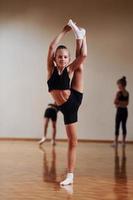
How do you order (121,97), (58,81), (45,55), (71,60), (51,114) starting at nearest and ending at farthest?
(58,81) → (121,97) → (51,114) → (71,60) → (45,55)

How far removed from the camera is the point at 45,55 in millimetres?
8617

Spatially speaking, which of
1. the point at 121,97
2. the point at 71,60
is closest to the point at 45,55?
the point at 71,60

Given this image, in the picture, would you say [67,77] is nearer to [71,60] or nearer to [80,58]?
[80,58]

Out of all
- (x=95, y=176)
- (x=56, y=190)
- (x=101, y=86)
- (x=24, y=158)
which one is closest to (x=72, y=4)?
(x=101, y=86)

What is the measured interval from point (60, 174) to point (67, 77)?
1.14m

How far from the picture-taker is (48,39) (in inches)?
339

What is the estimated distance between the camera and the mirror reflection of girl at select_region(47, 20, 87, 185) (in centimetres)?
377

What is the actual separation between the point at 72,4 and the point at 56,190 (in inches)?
218

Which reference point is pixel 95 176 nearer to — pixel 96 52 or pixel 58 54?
pixel 58 54

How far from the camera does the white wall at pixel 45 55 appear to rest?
27.9 ft

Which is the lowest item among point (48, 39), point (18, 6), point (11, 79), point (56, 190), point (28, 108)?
point (56, 190)

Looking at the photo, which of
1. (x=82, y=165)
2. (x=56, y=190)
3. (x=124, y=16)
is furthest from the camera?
(x=124, y=16)

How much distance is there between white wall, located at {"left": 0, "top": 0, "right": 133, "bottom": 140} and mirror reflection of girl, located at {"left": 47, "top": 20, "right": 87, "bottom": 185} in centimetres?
465

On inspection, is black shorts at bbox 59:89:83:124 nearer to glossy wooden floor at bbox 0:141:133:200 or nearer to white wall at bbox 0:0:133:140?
glossy wooden floor at bbox 0:141:133:200
